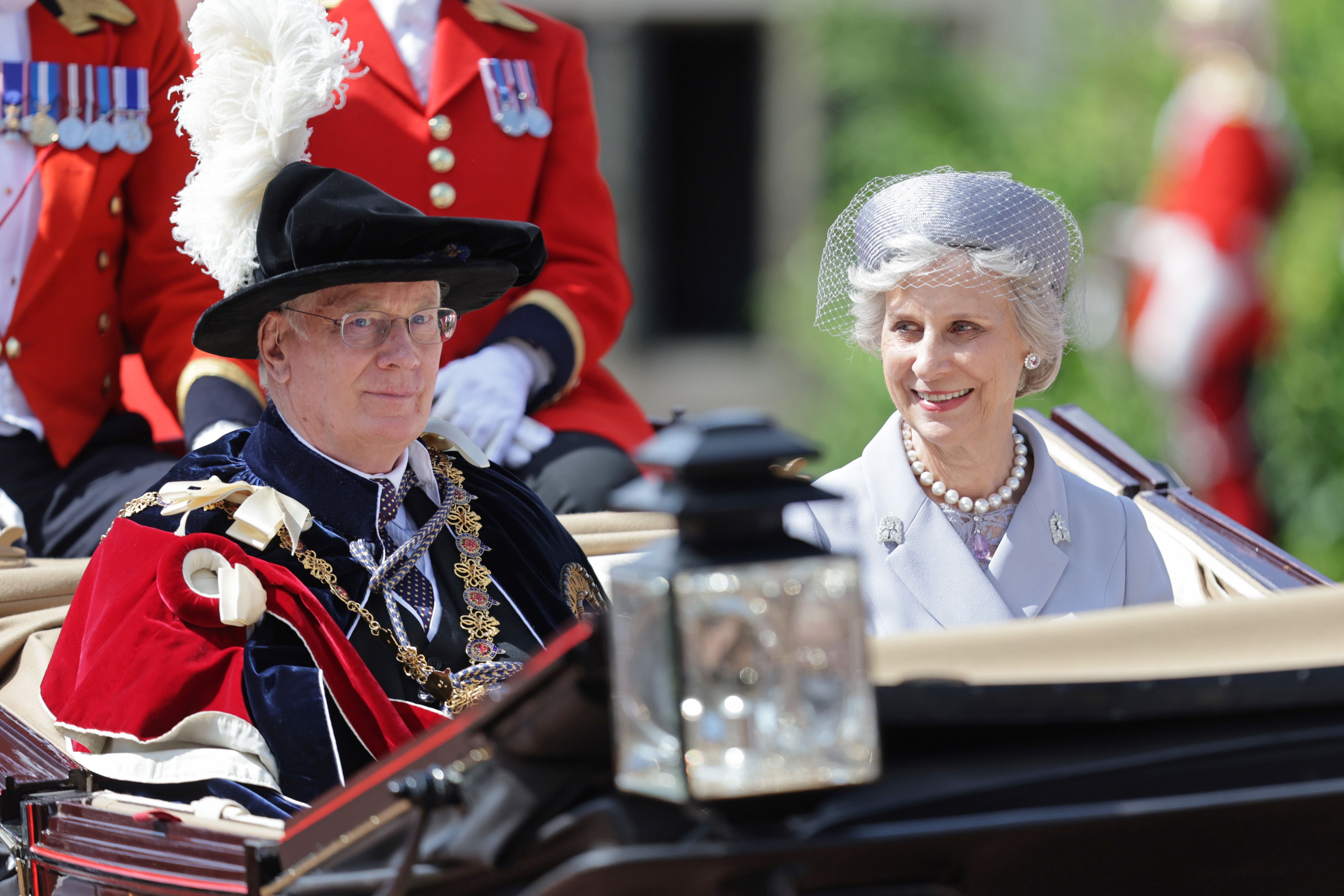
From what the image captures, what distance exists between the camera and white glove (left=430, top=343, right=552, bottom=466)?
9.90 ft

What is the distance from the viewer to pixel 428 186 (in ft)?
10.5

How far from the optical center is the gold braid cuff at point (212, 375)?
2.96 metres

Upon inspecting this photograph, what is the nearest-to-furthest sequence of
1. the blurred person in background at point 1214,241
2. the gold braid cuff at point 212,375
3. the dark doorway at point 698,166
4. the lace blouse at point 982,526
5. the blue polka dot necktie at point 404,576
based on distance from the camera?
the blue polka dot necktie at point 404,576
the lace blouse at point 982,526
the gold braid cuff at point 212,375
the blurred person in background at point 1214,241
the dark doorway at point 698,166

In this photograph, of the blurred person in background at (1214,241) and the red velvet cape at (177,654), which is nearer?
the red velvet cape at (177,654)

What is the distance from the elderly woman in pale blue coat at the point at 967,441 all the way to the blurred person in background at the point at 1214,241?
162 inches

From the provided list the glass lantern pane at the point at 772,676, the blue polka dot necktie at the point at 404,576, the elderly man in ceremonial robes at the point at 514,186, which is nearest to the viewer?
the glass lantern pane at the point at 772,676

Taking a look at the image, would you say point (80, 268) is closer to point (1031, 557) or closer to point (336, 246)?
point (336, 246)

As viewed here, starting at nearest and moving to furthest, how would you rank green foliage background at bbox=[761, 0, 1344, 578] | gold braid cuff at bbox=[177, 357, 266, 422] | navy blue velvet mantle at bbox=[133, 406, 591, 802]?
navy blue velvet mantle at bbox=[133, 406, 591, 802], gold braid cuff at bbox=[177, 357, 266, 422], green foliage background at bbox=[761, 0, 1344, 578]

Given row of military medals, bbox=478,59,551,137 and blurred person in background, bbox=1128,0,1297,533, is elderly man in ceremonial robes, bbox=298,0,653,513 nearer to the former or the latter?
row of military medals, bbox=478,59,551,137

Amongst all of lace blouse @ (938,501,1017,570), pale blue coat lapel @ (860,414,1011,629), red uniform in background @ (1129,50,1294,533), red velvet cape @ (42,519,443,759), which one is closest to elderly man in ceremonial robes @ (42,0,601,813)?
red velvet cape @ (42,519,443,759)

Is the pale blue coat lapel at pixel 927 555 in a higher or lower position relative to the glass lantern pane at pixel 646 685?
lower

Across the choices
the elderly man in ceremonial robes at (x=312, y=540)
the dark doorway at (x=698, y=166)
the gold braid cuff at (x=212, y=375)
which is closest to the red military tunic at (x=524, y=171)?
the gold braid cuff at (x=212, y=375)

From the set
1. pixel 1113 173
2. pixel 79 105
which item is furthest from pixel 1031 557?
pixel 1113 173

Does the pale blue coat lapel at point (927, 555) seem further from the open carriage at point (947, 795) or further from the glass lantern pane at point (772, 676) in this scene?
the glass lantern pane at point (772, 676)
